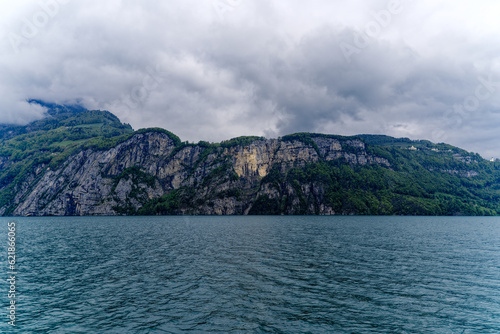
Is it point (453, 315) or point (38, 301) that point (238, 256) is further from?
point (453, 315)

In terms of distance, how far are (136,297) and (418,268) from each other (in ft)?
136

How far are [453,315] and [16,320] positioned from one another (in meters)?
39.8

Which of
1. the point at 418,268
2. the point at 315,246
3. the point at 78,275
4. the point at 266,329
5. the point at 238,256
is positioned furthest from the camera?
the point at 315,246

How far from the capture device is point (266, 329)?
21.0 meters

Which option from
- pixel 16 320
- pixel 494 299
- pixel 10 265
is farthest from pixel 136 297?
pixel 494 299

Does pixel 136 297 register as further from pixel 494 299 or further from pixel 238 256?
pixel 494 299

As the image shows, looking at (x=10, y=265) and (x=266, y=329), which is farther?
(x=10, y=265)

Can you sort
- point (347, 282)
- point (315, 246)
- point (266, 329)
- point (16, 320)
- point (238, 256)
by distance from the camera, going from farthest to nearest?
1. point (315, 246)
2. point (238, 256)
3. point (347, 282)
4. point (16, 320)
5. point (266, 329)
